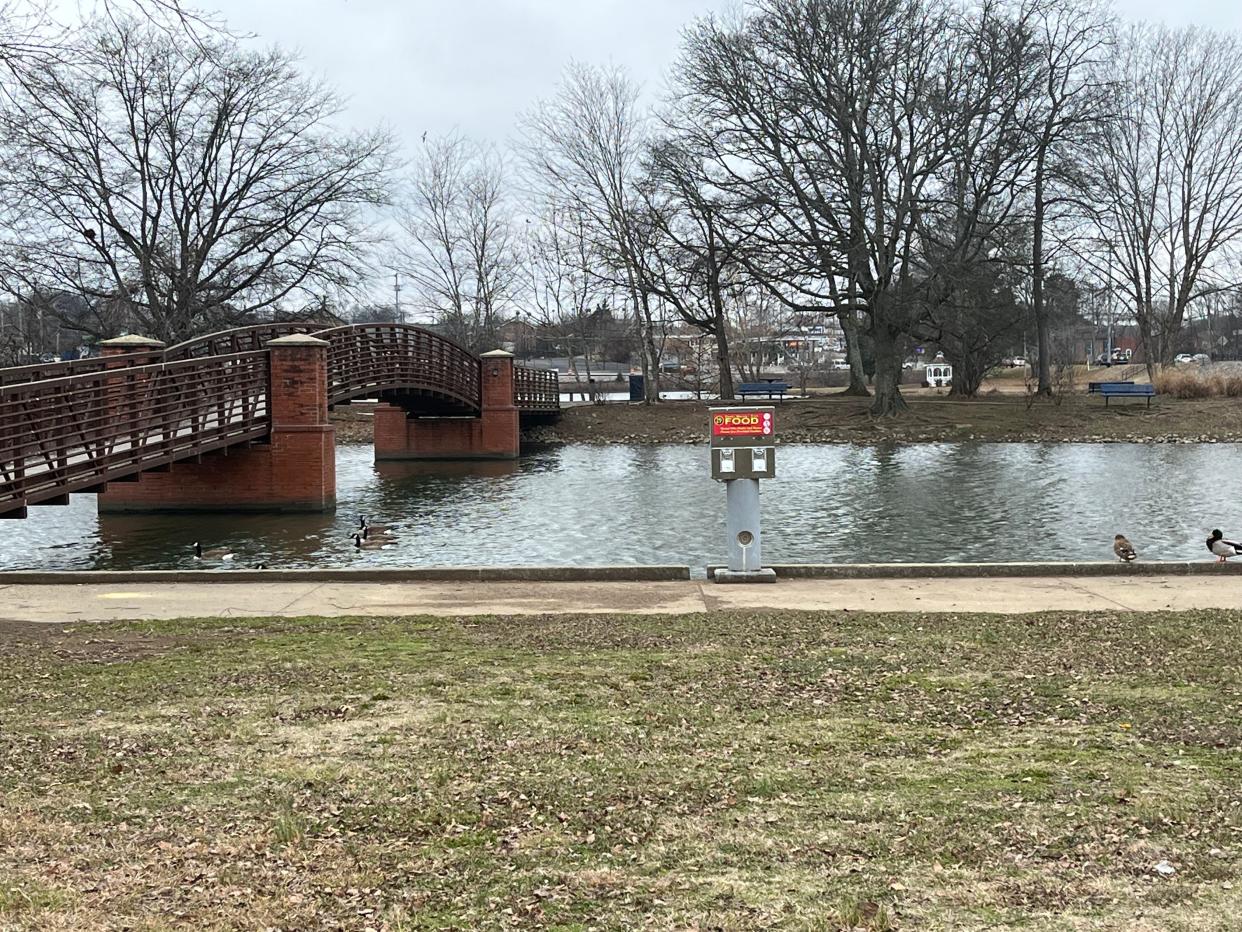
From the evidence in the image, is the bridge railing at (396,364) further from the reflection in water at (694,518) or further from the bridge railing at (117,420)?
the bridge railing at (117,420)

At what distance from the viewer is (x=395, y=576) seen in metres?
13.7

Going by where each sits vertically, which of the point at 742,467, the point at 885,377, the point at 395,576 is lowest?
the point at 395,576

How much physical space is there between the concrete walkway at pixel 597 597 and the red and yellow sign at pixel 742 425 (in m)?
1.79

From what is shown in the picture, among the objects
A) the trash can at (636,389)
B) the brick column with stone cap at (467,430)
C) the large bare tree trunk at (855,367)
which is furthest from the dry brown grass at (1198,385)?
the brick column with stone cap at (467,430)

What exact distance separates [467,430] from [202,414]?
18755 mm

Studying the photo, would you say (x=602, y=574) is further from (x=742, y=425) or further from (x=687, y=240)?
(x=687, y=240)

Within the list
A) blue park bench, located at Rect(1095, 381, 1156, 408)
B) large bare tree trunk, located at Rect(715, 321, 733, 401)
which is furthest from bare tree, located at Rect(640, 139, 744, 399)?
blue park bench, located at Rect(1095, 381, 1156, 408)

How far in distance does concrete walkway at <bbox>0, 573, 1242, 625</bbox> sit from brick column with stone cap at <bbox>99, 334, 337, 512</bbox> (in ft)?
40.1

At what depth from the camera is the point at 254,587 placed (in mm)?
12984

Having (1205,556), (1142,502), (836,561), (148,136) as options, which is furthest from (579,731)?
(148,136)

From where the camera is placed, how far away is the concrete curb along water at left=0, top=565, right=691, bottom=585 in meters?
13.6

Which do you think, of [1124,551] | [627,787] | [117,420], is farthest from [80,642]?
[117,420]

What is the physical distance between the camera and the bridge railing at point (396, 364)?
31.0 metres

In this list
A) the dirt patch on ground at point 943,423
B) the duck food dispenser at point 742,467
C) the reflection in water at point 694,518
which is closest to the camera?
the duck food dispenser at point 742,467
